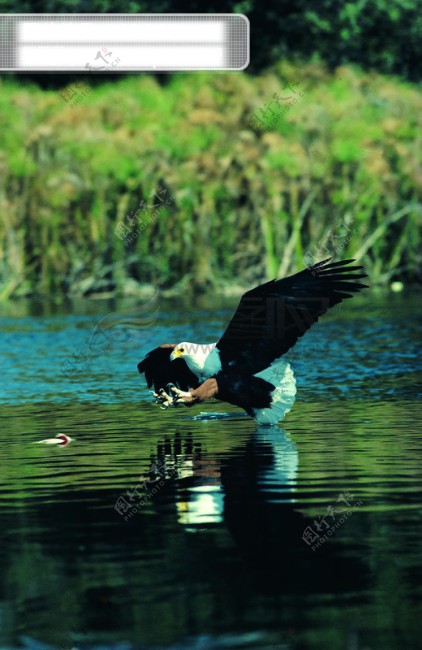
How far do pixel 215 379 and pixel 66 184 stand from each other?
2773cm

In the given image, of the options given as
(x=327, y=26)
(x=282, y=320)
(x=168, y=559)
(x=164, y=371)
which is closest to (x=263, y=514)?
(x=168, y=559)

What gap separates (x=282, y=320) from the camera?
1762 cm

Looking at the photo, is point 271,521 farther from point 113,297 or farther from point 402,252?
point 402,252

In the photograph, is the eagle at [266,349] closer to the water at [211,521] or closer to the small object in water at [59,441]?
the water at [211,521]

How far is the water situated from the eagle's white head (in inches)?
26.4

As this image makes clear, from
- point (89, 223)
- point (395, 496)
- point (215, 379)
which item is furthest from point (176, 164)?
point (395, 496)

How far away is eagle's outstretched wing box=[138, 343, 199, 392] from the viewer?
18.7 metres

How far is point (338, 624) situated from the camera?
898cm

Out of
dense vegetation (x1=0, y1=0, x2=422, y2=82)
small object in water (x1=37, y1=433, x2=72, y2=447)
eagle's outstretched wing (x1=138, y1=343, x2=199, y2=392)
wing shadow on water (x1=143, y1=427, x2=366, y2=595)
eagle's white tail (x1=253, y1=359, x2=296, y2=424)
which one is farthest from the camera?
dense vegetation (x1=0, y1=0, x2=422, y2=82)

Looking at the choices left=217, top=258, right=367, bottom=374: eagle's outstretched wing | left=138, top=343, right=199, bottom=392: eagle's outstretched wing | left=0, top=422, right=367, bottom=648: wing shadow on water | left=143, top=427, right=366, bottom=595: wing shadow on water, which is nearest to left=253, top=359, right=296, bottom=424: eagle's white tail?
left=217, top=258, right=367, bottom=374: eagle's outstretched wing

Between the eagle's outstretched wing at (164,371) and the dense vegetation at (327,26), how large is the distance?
40.2 metres

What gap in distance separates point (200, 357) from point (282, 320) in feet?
3.04

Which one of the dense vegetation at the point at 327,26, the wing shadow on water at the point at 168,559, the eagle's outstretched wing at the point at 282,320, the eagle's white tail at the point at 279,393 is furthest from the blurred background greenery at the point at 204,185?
the wing shadow on water at the point at 168,559

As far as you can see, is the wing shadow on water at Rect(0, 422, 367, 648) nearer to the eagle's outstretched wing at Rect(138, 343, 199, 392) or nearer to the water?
the water
